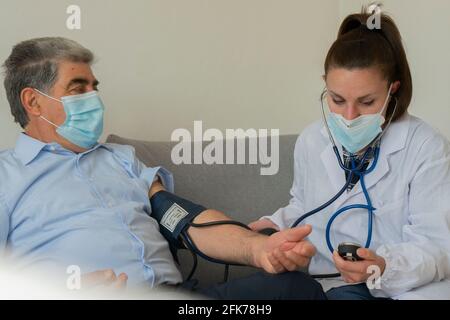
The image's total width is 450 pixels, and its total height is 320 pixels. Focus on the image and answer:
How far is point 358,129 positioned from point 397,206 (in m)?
0.22

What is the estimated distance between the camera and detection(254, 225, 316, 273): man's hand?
48.9 inches

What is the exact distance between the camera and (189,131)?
7.45 feet

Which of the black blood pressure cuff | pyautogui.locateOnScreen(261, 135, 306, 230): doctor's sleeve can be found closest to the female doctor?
pyautogui.locateOnScreen(261, 135, 306, 230): doctor's sleeve

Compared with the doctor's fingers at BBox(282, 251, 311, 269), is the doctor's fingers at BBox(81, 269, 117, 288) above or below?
below

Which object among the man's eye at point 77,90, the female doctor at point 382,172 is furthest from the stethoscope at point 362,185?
the man's eye at point 77,90

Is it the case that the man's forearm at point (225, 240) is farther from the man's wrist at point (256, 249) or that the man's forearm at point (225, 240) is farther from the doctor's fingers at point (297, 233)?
the doctor's fingers at point (297, 233)

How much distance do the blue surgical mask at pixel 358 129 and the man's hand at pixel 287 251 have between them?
1.18 ft

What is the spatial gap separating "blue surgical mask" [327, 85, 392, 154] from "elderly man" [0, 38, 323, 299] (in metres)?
0.35

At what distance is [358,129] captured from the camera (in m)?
1.49

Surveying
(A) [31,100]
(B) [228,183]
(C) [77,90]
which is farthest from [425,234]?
(A) [31,100]

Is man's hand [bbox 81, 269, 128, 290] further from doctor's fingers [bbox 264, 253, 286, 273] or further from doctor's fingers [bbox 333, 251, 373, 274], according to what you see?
doctor's fingers [bbox 333, 251, 373, 274]

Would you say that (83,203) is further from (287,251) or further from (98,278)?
(287,251)

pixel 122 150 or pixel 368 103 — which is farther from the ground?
pixel 368 103

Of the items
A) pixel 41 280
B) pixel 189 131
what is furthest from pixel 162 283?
pixel 189 131
